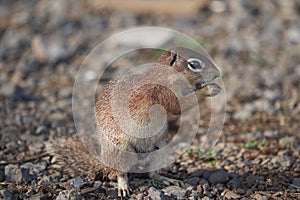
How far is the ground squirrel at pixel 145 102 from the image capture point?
142 inches

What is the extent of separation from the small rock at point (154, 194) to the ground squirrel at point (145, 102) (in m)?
0.17

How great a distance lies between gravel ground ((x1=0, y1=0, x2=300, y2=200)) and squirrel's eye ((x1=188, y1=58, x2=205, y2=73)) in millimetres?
824

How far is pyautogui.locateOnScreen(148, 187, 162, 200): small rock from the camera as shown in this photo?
11.8 feet

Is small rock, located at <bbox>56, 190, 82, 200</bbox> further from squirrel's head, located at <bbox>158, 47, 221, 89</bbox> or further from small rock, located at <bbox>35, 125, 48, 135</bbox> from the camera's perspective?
small rock, located at <bbox>35, 125, 48, 135</bbox>

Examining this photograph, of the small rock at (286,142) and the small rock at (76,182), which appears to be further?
the small rock at (286,142)

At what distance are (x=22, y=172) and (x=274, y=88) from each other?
10.0 ft

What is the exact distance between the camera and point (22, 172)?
3908mm

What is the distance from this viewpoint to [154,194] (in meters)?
3.63

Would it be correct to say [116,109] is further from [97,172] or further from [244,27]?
[244,27]

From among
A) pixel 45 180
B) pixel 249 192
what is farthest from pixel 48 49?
pixel 249 192

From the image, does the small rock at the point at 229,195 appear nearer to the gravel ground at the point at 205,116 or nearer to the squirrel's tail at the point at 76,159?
the gravel ground at the point at 205,116

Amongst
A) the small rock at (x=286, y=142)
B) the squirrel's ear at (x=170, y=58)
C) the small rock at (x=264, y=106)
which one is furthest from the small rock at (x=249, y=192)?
the small rock at (x=264, y=106)

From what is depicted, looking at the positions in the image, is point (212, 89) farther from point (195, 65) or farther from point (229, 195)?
point (229, 195)

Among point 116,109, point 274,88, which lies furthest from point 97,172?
point 274,88
